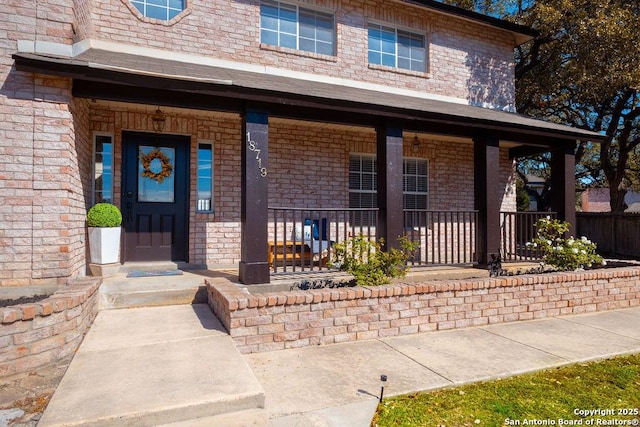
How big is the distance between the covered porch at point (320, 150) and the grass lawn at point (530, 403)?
265cm

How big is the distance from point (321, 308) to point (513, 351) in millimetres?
1944

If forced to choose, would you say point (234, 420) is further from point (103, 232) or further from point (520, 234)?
point (520, 234)

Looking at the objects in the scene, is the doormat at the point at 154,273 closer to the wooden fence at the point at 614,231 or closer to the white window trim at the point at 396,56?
the white window trim at the point at 396,56

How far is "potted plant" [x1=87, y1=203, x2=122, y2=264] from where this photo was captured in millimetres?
5176

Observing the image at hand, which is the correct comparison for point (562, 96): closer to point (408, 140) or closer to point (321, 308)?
point (408, 140)

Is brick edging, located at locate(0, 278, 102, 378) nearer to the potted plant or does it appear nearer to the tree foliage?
the potted plant

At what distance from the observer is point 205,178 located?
6.75 m

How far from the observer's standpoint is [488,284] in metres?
4.77

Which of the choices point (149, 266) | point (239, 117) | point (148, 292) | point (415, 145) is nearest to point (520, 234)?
point (415, 145)

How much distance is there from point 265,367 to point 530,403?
6.84 ft

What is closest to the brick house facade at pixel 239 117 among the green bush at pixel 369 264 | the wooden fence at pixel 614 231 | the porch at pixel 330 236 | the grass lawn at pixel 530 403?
the porch at pixel 330 236

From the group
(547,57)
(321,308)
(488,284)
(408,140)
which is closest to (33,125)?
(321,308)

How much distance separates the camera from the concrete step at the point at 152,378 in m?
2.37

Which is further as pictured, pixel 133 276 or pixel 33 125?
A: pixel 133 276
